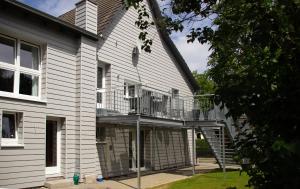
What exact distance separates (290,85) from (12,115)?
417 inches

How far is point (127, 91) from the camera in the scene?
1797 centimetres

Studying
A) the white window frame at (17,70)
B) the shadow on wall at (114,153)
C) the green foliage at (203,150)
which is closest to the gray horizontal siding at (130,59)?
the shadow on wall at (114,153)

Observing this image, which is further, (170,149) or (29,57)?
(170,149)

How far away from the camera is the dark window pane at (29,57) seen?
12.8 meters

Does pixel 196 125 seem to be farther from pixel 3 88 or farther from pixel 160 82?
pixel 3 88

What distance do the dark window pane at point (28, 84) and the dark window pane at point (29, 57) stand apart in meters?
0.37

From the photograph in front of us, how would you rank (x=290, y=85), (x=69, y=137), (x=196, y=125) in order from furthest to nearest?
(x=196, y=125) < (x=69, y=137) < (x=290, y=85)

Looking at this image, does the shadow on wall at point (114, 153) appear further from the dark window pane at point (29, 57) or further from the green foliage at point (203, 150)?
the green foliage at point (203, 150)

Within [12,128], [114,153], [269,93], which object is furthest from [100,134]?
[269,93]

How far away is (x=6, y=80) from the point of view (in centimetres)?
1212

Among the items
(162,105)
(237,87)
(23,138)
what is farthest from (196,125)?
(237,87)

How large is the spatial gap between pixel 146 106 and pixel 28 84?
4.76m

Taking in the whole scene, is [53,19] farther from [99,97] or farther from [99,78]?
[99,97]

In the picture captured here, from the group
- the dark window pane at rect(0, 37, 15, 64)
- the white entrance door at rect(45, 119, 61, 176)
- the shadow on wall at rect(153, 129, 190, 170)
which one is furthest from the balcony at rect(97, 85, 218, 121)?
the dark window pane at rect(0, 37, 15, 64)
